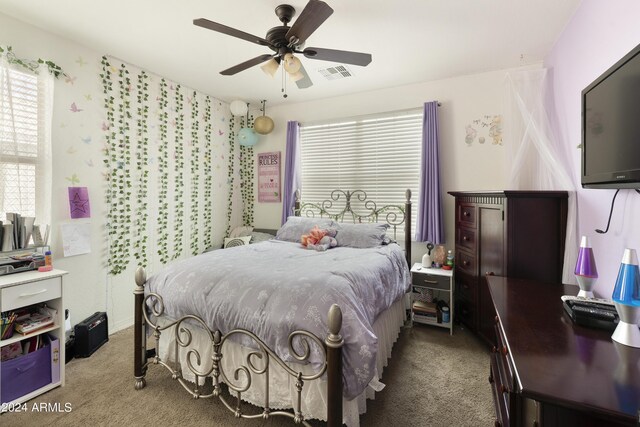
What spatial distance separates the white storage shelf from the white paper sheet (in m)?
0.47

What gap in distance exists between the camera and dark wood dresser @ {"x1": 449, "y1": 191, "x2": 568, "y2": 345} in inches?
87.4

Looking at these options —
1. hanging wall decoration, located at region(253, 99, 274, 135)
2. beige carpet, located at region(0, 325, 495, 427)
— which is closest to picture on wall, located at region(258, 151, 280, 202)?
hanging wall decoration, located at region(253, 99, 274, 135)

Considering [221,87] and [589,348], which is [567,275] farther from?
[221,87]

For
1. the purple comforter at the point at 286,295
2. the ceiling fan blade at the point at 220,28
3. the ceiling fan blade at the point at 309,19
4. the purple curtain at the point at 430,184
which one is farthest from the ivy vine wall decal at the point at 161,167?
the purple curtain at the point at 430,184

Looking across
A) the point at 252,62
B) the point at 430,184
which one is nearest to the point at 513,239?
the point at 430,184

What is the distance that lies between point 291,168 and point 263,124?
728mm

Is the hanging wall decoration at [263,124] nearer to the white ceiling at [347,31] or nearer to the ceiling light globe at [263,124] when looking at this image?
the ceiling light globe at [263,124]

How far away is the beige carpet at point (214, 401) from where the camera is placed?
1769 millimetres

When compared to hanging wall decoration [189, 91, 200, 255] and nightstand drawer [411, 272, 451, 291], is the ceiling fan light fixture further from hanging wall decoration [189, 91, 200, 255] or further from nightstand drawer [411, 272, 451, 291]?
nightstand drawer [411, 272, 451, 291]

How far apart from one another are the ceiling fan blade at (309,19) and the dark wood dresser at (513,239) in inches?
71.8

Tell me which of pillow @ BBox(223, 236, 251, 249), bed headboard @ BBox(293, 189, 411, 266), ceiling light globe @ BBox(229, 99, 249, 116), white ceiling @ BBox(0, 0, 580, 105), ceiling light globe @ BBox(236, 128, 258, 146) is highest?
white ceiling @ BBox(0, 0, 580, 105)

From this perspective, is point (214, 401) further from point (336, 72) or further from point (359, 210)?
point (336, 72)

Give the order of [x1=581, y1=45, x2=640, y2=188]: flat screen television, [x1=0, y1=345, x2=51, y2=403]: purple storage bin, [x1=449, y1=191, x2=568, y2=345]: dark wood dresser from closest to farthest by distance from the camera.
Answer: [x1=581, y1=45, x2=640, y2=188]: flat screen television → [x1=0, y1=345, x2=51, y2=403]: purple storage bin → [x1=449, y1=191, x2=568, y2=345]: dark wood dresser

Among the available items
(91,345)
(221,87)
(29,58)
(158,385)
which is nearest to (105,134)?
(29,58)
